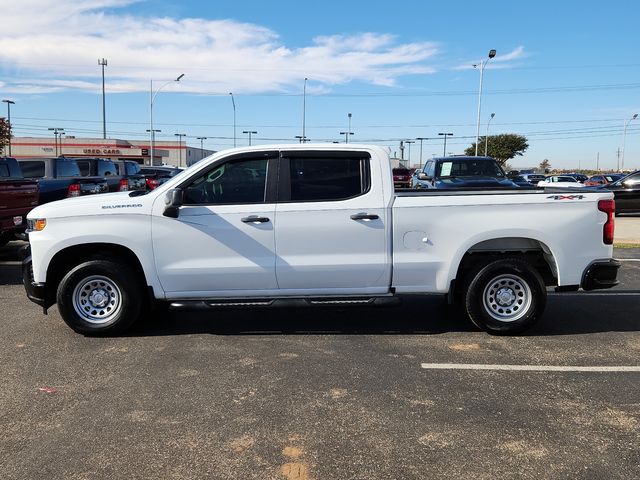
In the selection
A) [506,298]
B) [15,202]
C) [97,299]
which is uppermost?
[15,202]

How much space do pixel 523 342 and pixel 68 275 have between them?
15.1 ft

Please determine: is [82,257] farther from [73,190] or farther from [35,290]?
[73,190]

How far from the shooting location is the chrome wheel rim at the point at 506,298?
5.92m

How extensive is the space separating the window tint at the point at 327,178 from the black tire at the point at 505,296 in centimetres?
151

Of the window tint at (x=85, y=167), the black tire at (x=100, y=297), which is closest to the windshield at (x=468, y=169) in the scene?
the black tire at (x=100, y=297)

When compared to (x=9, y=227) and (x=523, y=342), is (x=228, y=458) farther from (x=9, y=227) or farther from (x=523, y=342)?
(x=9, y=227)

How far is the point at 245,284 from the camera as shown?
576cm

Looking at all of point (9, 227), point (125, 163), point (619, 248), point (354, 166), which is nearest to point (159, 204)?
point (354, 166)

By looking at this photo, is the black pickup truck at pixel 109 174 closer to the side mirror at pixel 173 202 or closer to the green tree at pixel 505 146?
the side mirror at pixel 173 202

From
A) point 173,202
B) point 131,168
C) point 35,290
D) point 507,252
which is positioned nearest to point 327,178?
point 173,202

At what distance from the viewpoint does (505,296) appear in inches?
235

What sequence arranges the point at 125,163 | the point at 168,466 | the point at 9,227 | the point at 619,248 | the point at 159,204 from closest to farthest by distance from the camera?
the point at 168,466, the point at 159,204, the point at 9,227, the point at 619,248, the point at 125,163

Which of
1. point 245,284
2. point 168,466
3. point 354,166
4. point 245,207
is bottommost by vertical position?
point 168,466

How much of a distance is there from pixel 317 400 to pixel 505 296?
264 cm
